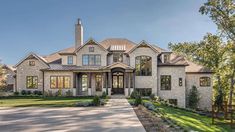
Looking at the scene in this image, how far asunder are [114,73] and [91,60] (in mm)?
3303

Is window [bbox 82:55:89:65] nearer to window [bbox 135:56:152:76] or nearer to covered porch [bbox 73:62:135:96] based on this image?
covered porch [bbox 73:62:135:96]

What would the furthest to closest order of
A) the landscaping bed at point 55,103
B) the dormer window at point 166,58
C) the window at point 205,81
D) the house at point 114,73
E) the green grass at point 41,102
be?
1. the window at point 205,81
2. the dormer window at point 166,58
3. the house at point 114,73
4. the green grass at point 41,102
5. the landscaping bed at point 55,103

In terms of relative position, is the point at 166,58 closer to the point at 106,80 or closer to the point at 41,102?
the point at 106,80

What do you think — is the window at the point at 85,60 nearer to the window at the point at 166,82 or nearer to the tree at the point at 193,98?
the window at the point at 166,82

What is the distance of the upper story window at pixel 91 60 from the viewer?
3362 cm

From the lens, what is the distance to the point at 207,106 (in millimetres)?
34531

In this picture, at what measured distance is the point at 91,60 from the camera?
110ft

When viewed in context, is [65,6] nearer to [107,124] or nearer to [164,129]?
[107,124]

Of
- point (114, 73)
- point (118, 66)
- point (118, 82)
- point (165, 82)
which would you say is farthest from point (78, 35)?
point (165, 82)

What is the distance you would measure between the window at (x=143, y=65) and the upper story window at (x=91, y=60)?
15.6 ft

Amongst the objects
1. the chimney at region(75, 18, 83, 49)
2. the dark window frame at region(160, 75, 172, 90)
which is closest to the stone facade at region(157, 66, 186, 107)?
the dark window frame at region(160, 75, 172, 90)

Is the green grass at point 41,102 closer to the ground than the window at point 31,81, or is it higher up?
closer to the ground

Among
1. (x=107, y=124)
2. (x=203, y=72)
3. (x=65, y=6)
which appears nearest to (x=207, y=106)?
(x=203, y=72)

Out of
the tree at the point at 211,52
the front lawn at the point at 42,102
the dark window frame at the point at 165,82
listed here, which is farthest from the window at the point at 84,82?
the tree at the point at 211,52
